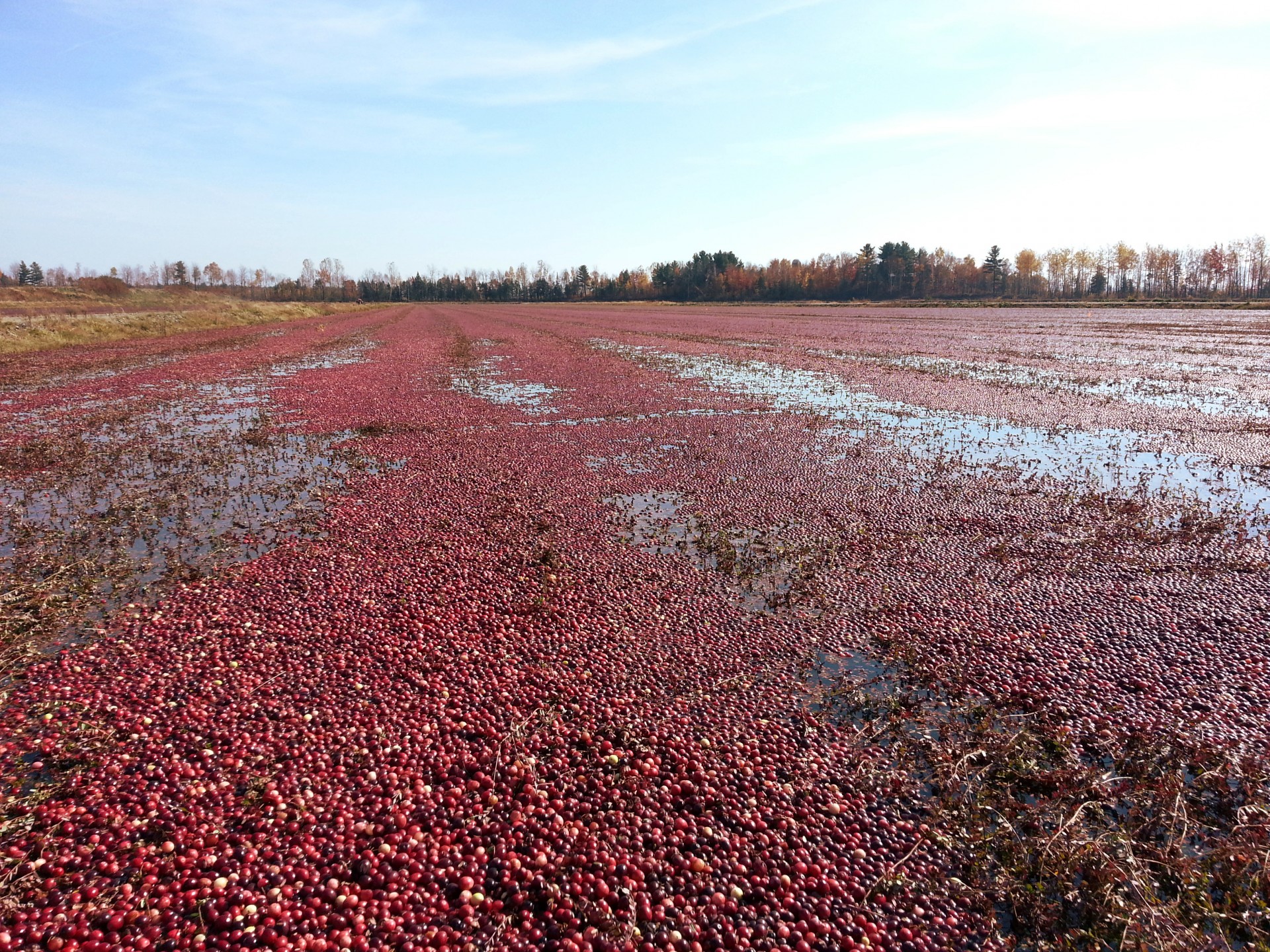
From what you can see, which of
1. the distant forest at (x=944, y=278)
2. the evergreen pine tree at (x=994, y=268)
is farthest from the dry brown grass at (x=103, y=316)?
the evergreen pine tree at (x=994, y=268)

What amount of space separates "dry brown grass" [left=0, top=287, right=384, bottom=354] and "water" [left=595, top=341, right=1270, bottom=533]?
3867 centimetres

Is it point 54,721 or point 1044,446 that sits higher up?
point 1044,446

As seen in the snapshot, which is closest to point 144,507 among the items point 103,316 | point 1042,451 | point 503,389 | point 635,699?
point 635,699

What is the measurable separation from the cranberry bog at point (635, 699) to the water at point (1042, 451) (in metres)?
0.12

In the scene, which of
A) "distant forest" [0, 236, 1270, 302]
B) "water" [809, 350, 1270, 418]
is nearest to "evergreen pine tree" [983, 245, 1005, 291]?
"distant forest" [0, 236, 1270, 302]

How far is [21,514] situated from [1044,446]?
57.0ft

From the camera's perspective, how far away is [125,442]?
12.9 metres

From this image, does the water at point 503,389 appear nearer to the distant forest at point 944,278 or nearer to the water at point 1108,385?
the water at point 1108,385

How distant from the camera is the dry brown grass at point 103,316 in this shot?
35000 mm

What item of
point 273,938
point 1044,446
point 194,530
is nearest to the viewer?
point 273,938

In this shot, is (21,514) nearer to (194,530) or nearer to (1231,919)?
(194,530)

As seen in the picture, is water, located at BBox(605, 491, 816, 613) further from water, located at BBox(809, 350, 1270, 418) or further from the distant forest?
the distant forest

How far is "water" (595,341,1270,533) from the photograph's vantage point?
9.81 metres

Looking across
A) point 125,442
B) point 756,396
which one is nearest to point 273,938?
point 125,442
